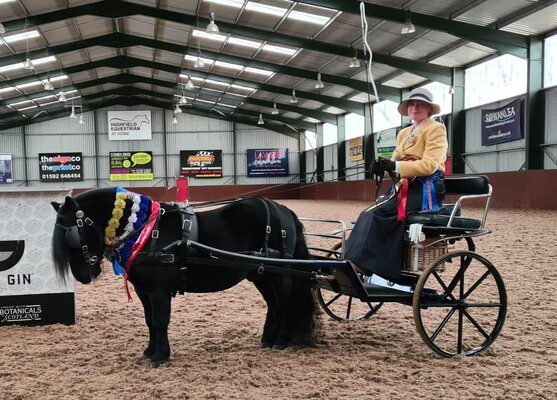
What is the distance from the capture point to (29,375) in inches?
121

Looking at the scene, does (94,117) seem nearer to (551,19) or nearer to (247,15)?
(247,15)

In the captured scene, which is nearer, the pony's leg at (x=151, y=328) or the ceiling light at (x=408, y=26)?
the pony's leg at (x=151, y=328)

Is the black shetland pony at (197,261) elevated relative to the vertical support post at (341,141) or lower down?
lower down

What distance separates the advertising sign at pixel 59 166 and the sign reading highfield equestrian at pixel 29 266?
1169 inches

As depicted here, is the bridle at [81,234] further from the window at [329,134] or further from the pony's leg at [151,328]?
the window at [329,134]

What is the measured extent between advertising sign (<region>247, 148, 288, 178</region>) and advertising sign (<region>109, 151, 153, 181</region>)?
6564mm

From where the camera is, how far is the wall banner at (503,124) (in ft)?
51.3

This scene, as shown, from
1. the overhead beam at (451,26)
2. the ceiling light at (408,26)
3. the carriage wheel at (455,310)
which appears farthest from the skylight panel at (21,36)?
the carriage wheel at (455,310)

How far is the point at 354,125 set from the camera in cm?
2767

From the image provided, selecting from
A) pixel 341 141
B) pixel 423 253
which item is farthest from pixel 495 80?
pixel 423 253

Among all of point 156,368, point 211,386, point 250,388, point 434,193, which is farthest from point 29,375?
point 434,193

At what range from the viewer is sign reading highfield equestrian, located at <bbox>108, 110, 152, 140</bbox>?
104 feet

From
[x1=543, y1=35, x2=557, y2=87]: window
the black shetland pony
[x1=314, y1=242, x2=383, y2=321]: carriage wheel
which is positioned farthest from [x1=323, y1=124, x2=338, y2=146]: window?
the black shetland pony

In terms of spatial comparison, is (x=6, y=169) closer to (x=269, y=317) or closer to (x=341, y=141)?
(x=341, y=141)
